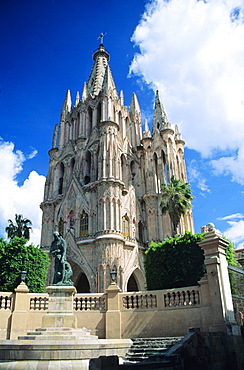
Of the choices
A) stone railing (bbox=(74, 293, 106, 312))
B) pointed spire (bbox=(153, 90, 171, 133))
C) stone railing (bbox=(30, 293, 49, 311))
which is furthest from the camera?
pointed spire (bbox=(153, 90, 171, 133))

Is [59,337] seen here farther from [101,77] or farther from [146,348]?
[101,77]

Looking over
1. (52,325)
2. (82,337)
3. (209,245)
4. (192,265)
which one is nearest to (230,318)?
(209,245)

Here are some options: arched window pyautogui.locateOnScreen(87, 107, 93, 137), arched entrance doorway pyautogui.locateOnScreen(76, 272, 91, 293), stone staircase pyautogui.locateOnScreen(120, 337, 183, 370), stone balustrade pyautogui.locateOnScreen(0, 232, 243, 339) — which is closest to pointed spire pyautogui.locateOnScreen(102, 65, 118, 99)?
arched window pyautogui.locateOnScreen(87, 107, 93, 137)

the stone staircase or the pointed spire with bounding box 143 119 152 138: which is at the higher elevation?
the pointed spire with bounding box 143 119 152 138

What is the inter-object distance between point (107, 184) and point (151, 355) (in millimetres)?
23856

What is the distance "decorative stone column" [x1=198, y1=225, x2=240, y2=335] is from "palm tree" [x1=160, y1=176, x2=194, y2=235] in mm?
17130

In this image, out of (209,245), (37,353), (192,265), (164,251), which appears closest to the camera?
(37,353)

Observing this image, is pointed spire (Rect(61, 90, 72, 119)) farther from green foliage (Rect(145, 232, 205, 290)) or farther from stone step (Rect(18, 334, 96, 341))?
stone step (Rect(18, 334, 96, 341))

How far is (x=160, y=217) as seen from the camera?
1400 inches

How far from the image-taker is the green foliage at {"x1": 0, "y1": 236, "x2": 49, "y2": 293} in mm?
23156

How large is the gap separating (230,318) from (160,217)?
2278 cm

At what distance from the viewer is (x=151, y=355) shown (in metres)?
9.61

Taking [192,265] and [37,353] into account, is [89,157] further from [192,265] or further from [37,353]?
[37,353]

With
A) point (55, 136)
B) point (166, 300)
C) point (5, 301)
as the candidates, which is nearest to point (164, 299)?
point (166, 300)
